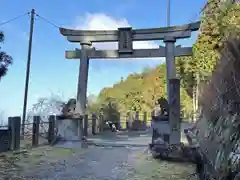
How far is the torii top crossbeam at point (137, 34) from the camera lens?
16.0 meters

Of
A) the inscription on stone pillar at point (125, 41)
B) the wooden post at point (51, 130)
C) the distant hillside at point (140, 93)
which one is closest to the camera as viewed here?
the wooden post at point (51, 130)

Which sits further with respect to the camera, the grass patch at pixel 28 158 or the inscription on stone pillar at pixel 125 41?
the inscription on stone pillar at pixel 125 41

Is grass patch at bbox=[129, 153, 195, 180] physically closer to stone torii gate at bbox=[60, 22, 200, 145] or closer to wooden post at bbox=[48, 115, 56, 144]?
wooden post at bbox=[48, 115, 56, 144]

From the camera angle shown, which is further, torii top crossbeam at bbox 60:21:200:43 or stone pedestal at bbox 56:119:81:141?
torii top crossbeam at bbox 60:21:200:43

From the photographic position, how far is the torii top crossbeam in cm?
1596

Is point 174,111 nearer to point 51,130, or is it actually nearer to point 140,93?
point 51,130

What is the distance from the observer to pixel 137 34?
16234mm

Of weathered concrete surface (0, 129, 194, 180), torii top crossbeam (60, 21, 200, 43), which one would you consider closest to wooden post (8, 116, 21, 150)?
weathered concrete surface (0, 129, 194, 180)

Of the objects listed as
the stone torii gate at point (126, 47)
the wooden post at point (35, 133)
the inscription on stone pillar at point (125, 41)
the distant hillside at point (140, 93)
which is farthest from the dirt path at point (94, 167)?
the distant hillside at point (140, 93)

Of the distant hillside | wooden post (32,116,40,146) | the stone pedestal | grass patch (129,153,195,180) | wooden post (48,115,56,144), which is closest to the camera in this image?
grass patch (129,153,195,180)

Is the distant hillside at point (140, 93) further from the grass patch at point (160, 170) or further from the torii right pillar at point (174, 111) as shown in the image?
the grass patch at point (160, 170)

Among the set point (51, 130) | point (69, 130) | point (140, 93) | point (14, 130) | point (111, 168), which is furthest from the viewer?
point (140, 93)

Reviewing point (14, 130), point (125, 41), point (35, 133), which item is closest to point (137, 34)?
point (125, 41)

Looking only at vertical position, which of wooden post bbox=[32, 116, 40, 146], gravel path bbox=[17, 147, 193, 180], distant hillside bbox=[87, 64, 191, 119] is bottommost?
gravel path bbox=[17, 147, 193, 180]
